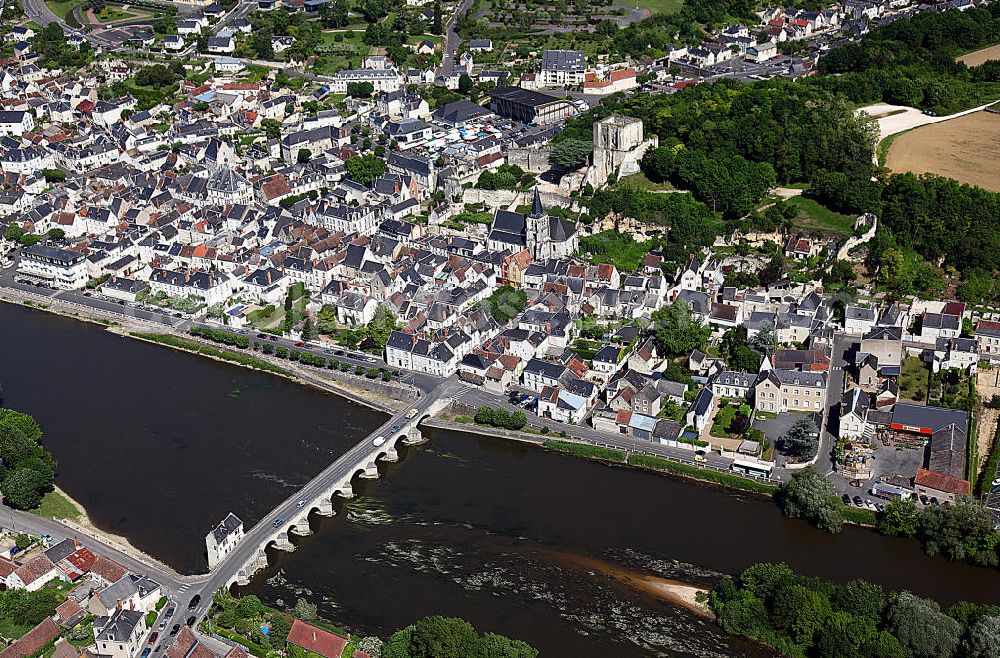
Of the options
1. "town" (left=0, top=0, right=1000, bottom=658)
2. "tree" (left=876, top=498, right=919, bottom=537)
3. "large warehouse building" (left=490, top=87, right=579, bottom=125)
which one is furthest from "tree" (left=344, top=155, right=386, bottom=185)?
"tree" (left=876, top=498, right=919, bottom=537)

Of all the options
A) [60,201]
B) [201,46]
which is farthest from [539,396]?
[201,46]

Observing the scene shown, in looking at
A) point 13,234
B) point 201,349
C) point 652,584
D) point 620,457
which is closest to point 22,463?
point 201,349

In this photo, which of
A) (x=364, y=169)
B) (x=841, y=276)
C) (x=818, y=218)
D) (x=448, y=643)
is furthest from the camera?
(x=364, y=169)

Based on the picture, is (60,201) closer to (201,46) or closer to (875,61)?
(201,46)

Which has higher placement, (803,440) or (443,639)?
(803,440)

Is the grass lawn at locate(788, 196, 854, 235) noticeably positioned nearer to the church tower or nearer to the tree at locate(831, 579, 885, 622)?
the church tower

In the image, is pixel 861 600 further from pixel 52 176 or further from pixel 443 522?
pixel 52 176
